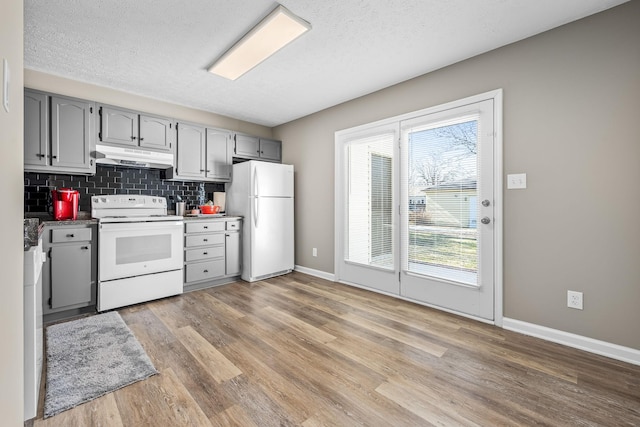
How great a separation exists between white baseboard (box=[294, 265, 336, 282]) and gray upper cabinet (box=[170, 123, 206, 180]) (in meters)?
2.00

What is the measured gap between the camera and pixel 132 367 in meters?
1.94

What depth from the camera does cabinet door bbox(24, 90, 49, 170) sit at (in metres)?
2.82

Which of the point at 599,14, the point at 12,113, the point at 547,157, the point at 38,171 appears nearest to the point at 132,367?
the point at 12,113

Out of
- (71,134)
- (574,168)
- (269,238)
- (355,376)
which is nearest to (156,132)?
(71,134)

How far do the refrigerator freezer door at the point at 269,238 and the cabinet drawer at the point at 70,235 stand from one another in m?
1.79

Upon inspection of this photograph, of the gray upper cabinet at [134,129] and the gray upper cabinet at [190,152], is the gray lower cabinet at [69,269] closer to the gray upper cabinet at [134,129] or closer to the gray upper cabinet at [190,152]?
the gray upper cabinet at [134,129]

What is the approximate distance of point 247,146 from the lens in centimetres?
455

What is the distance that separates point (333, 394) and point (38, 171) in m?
3.57

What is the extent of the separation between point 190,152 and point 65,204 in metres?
1.48

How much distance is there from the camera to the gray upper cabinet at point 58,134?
285 centimetres

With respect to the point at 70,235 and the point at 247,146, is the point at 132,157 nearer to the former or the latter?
the point at 70,235

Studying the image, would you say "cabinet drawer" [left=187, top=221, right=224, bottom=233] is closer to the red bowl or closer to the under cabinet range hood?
the red bowl

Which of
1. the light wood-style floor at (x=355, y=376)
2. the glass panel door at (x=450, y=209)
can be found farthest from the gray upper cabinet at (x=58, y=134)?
the glass panel door at (x=450, y=209)

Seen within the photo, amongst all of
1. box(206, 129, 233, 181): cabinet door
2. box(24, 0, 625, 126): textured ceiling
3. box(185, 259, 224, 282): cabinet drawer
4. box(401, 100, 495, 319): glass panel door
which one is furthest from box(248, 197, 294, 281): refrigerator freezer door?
box(401, 100, 495, 319): glass panel door
